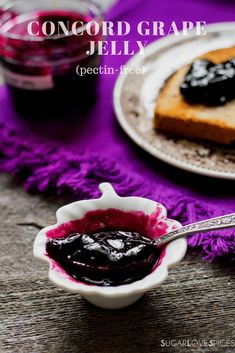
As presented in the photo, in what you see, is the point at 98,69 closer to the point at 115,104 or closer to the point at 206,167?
the point at 115,104

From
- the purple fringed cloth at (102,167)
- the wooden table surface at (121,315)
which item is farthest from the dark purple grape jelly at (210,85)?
the wooden table surface at (121,315)

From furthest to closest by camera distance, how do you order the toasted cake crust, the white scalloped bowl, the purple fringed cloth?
the toasted cake crust → the purple fringed cloth → the white scalloped bowl

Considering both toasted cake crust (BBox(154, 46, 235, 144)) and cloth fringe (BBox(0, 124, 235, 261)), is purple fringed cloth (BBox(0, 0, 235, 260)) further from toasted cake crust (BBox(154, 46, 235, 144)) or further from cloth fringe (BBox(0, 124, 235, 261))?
toasted cake crust (BBox(154, 46, 235, 144))

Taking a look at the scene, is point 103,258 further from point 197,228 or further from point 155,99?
point 155,99

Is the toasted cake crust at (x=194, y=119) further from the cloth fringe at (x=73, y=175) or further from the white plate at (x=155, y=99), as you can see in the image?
the cloth fringe at (x=73, y=175)

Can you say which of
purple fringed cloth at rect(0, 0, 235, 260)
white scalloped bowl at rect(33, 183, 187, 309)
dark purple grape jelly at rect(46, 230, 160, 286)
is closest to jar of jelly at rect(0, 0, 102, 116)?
purple fringed cloth at rect(0, 0, 235, 260)

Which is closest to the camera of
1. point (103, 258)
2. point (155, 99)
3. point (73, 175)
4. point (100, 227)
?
point (103, 258)

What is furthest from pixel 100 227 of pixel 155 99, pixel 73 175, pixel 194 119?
pixel 155 99
